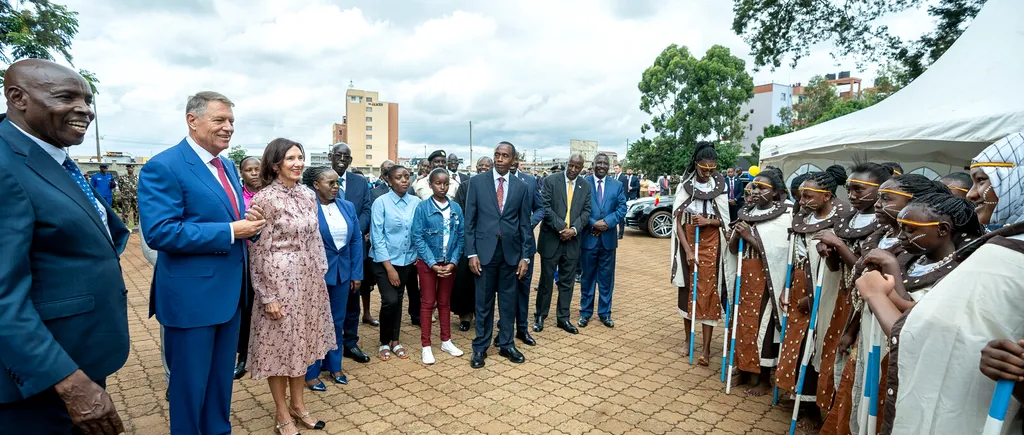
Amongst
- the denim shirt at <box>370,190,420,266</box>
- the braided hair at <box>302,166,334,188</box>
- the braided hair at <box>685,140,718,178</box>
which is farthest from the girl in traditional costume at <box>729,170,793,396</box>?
the braided hair at <box>302,166,334,188</box>

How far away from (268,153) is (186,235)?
1.00m

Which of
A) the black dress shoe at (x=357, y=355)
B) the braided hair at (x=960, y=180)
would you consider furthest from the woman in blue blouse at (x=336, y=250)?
the braided hair at (x=960, y=180)

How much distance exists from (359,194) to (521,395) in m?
2.99

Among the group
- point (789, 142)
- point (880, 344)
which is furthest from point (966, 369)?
point (789, 142)

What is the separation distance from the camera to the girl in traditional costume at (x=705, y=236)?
15.7ft

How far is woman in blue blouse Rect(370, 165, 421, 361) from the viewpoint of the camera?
4.88 m

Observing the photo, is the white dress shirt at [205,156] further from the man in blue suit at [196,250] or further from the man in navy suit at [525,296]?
the man in navy suit at [525,296]

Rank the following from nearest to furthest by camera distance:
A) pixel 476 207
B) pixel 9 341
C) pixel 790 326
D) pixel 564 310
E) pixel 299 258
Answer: pixel 9 341 → pixel 299 258 → pixel 790 326 → pixel 476 207 → pixel 564 310

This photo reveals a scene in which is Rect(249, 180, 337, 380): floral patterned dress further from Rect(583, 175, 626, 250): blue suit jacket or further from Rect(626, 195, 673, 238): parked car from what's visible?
Rect(626, 195, 673, 238): parked car

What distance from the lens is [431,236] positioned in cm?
475

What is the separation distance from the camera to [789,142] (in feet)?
26.3

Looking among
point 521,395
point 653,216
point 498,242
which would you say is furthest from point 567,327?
point 653,216

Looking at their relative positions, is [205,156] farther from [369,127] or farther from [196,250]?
[369,127]

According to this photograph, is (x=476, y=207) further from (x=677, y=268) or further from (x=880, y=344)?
(x=880, y=344)
